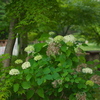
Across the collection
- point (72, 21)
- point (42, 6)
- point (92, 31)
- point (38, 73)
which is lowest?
point (92, 31)

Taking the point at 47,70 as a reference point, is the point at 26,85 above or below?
below

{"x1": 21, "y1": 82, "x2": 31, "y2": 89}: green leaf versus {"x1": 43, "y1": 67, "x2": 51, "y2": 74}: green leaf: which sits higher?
{"x1": 43, "y1": 67, "x2": 51, "y2": 74}: green leaf

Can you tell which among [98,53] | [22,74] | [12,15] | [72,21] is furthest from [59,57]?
[72,21]

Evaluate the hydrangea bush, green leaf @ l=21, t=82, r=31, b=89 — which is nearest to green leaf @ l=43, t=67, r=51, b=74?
the hydrangea bush

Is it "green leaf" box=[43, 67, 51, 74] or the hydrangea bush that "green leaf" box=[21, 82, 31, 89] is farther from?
"green leaf" box=[43, 67, 51, 74]

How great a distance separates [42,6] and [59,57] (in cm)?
314

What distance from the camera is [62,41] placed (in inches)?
126

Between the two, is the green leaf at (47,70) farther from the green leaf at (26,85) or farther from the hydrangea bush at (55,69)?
the green leaf at (26,85)

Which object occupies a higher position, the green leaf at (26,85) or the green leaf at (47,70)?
the green leaf at (47,70)

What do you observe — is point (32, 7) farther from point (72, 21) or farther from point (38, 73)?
point (72, 21)

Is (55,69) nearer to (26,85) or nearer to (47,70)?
(47,70)

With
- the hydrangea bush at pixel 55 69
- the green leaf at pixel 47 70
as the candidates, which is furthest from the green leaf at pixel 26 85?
the green leaf at pixel 47 70

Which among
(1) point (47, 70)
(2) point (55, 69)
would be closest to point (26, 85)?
(1) point (47, 70)

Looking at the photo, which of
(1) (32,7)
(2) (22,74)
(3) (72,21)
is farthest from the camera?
(3) (72,21)
